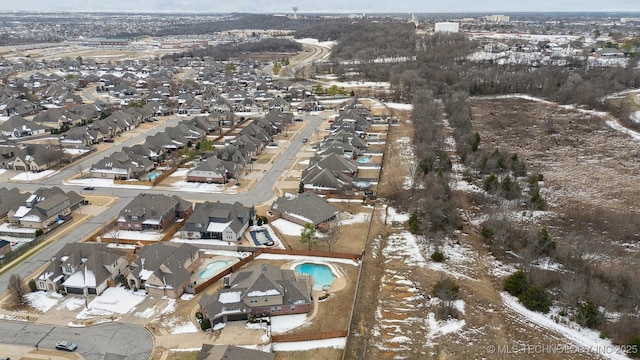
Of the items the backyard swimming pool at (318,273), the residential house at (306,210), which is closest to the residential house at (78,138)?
the residential house at (306,210)

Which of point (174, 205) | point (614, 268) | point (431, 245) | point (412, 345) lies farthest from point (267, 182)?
point (614, 268)

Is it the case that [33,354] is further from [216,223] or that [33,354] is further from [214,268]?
[216,223]

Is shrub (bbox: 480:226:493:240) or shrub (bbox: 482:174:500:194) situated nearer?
shrub (bbox: 480:226:493:240)

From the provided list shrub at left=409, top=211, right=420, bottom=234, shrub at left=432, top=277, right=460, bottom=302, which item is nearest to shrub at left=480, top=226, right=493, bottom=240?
shrub at left=409, top=211, right=420, bottom=234

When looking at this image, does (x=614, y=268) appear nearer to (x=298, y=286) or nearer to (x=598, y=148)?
(x=298, y=286)

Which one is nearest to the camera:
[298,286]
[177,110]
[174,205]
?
[298,286]

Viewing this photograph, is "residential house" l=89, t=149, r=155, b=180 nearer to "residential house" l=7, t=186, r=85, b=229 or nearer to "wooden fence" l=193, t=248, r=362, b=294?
"residential house" l=7, t=186, r=85, b=229
